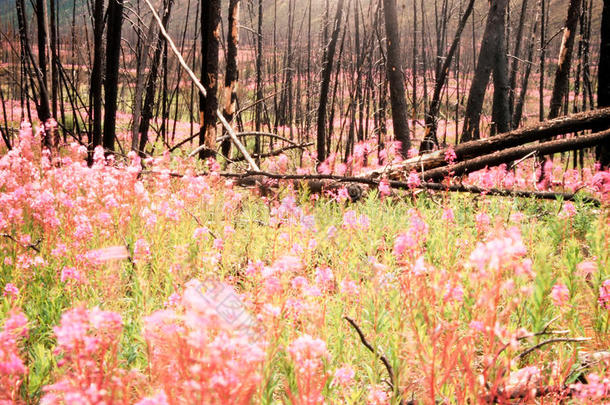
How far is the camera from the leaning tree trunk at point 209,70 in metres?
6.00

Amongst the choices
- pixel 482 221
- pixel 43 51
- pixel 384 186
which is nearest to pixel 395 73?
pixel 384 186

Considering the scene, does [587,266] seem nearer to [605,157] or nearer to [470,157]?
[470,157]

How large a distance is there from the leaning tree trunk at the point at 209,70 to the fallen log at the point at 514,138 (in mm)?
2676

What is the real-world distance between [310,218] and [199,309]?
2153mm

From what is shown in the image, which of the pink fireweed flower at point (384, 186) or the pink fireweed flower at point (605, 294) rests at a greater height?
the pink fireweed flower at point (384, 186)

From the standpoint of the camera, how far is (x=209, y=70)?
6.18 metres

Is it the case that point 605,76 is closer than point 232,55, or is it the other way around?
point 605,76

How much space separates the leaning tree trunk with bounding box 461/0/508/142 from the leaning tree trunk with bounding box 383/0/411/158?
2.38 meters

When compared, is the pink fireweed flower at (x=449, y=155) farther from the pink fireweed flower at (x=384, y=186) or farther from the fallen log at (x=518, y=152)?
the pink fireweed flower at (x=384, y=186)

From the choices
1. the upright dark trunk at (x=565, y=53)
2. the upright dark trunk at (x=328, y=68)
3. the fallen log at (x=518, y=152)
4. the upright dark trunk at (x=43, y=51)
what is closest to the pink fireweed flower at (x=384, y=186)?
the fallen log at (x=518, y=152)

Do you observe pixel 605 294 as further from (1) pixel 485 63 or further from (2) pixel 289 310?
(1) pixel 485 63

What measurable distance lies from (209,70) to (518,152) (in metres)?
4.63

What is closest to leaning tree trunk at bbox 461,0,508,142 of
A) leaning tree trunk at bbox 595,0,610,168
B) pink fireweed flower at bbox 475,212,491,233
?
leaning tree trunk at bbox 595,0,610,168

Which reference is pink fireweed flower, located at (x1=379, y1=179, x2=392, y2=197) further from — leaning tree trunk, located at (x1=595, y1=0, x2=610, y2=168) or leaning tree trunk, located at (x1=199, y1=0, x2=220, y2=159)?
leaning tree trunk, located at (x1=595, y1=0, x2=610, y2=168)
